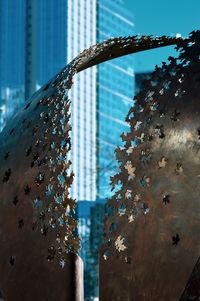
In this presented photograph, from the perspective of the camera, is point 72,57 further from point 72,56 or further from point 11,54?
point 11,54

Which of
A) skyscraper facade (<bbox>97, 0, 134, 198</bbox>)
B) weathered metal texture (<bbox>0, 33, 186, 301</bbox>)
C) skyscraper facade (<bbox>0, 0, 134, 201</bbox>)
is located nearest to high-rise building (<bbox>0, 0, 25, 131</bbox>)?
skyscraper facade (<bbox>0, 0, 134, 201</bbox>)

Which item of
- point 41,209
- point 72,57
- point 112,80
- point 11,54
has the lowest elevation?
point 41,209

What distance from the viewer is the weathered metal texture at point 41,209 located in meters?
6.18

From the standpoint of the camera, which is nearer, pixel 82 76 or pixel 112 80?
pixel 82 76

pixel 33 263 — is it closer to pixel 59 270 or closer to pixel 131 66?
pixel 59 270

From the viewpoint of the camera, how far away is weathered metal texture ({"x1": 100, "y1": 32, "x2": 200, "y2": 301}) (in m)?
5.62

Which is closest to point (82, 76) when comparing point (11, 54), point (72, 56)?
point (72, 56)

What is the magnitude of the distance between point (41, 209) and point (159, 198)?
94 centimetres

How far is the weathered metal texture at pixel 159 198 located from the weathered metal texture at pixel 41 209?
339 millimetres

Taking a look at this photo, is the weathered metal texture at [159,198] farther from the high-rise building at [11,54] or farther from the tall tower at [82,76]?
the high-rise building at [11,54]

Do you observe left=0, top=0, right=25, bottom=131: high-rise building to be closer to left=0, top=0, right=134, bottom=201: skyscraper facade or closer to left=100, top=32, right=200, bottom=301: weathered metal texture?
left=0, top=0, right=134, bottom=201: skyscraper facade

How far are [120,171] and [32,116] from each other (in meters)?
1.15

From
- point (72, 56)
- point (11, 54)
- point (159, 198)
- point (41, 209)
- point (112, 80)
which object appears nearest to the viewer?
point (159, 198)

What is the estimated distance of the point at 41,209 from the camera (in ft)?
20.7
